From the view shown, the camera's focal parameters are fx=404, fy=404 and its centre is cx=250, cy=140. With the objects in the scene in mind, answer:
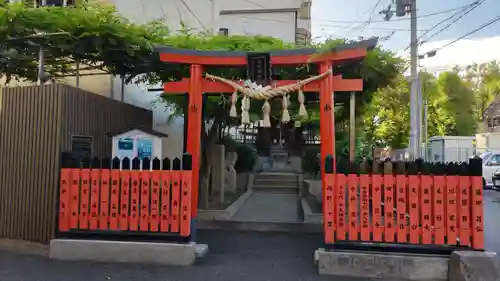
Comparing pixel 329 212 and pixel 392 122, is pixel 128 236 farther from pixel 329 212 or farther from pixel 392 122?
pixel 392 122

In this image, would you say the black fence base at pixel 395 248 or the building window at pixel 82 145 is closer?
the black fence base at pixel 395 248

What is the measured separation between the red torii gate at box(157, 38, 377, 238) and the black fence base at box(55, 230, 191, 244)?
1.72ft

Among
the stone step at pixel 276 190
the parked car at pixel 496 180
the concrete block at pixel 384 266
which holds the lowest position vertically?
the concrete block at pixel 384 266

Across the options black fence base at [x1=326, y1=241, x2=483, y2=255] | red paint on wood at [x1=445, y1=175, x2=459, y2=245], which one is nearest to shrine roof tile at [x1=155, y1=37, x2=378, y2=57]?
red paint on wood at [x1=445, y1=175, x2=459, y2=245]

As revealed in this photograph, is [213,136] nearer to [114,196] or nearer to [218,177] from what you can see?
[218,177]

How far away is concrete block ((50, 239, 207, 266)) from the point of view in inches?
245

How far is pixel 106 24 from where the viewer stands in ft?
24.0

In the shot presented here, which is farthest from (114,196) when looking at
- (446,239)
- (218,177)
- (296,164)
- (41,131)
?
(296,164)

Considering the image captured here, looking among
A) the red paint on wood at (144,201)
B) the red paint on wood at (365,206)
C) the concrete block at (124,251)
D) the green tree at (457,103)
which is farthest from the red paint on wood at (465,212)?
the green tree at (457,103)

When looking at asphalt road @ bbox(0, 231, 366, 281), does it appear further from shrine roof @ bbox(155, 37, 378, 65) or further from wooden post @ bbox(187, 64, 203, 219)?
shrine roof @ bbox(155, 37, 378, 65)

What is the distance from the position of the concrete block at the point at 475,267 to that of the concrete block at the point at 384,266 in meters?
0.24

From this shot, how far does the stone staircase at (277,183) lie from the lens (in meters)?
16.7

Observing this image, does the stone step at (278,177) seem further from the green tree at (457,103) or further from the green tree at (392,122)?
the green tree at (457,103)

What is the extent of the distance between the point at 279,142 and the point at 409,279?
2020cm
